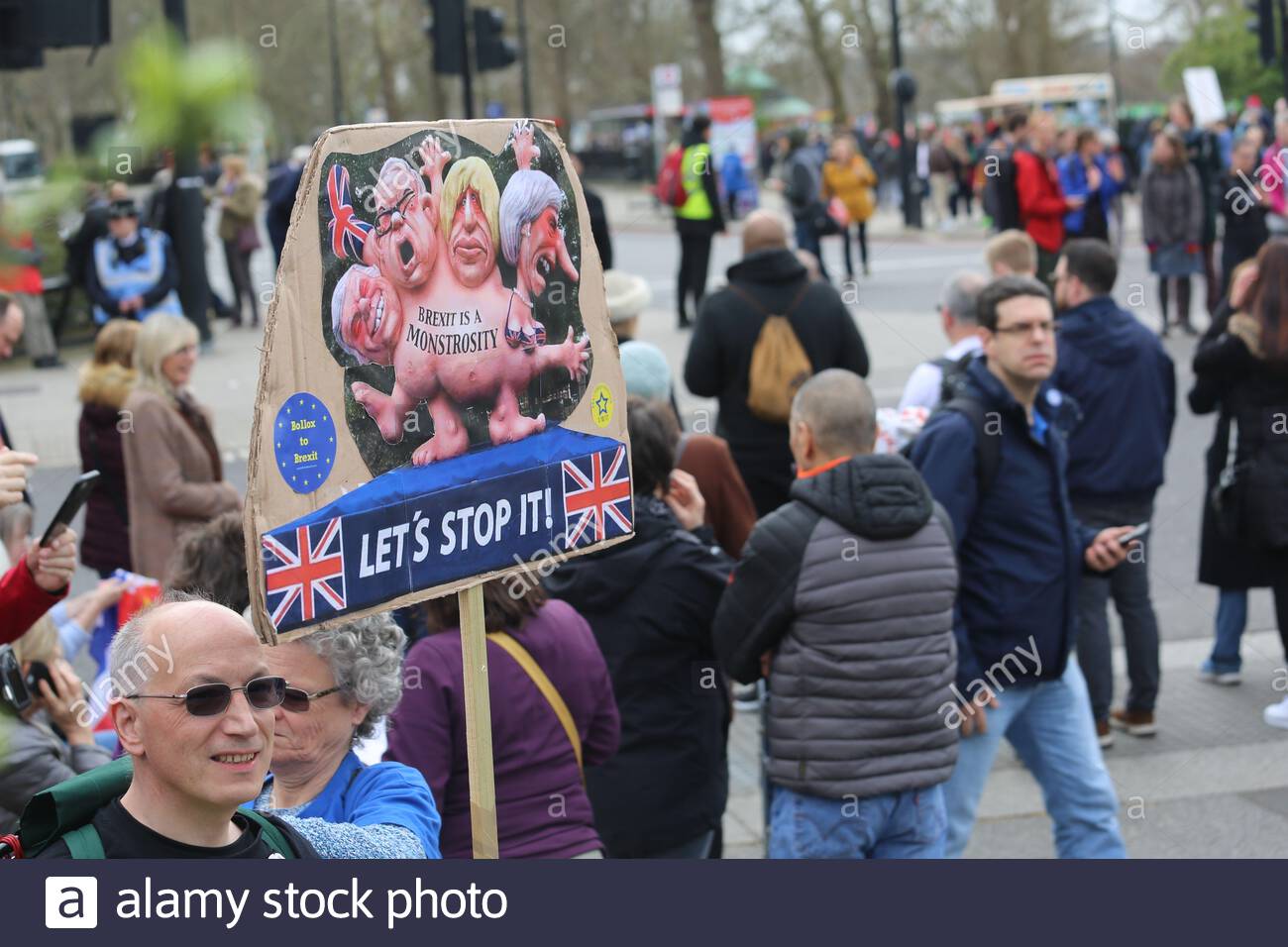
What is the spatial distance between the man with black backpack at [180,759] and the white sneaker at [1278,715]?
189 inches

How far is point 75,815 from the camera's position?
236cm

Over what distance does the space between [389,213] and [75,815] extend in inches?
38.0

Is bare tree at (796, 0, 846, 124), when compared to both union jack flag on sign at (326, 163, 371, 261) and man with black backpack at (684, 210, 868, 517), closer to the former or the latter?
man with black backpack at (684, 210, 868, 517)

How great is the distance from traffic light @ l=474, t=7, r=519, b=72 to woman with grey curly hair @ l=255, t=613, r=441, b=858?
11.0m

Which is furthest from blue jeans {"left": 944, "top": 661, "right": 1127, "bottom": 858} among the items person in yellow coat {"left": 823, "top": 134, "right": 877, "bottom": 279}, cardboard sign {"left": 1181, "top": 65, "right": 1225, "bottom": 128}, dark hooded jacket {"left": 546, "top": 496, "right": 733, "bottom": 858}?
cardboard sign {"left": 1181, "top": 65, "right": 1225, "bottom": 128}

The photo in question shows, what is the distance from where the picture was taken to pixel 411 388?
9.02 ft

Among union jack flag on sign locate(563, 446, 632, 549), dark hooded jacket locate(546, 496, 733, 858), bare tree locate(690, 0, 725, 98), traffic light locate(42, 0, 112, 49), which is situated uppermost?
bare tree locate(690, 0, 725, 98)

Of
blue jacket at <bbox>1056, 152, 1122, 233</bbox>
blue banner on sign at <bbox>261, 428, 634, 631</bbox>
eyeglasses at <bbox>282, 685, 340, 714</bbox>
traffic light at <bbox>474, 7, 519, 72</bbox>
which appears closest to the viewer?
blue banner on sign at <bbox>261, 428, 634, 631</bbox>

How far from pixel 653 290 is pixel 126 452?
16.0 meters

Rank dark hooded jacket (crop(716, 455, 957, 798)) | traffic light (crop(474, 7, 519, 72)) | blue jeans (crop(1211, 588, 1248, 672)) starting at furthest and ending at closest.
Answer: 1. traffic light (crop(474, 7, 519, 72))
2. blue jeans (crop(1211, 588, 1248, 672))
3. dark hooded jacket (crop(716, 455, 957, 798))

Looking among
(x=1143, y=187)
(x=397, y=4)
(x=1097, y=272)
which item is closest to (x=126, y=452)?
(x=1097, y=272)

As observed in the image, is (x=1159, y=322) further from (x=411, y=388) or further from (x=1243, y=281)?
(x=411, y=388)

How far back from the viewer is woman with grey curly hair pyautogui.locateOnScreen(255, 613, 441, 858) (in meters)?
2.98

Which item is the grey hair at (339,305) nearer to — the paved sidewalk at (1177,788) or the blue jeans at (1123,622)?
the paved sidewalk at (1177,788)
